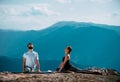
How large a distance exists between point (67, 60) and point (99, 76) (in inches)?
59.0

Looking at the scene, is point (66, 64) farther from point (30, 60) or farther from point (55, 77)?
point (30, 60)

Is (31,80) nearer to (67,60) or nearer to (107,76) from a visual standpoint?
(67,60)

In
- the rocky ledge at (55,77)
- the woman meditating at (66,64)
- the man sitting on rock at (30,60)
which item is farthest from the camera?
the woman meditating at (66,64)

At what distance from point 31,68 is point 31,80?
4.73ft

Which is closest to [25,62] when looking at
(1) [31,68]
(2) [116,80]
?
(1) [31,68]

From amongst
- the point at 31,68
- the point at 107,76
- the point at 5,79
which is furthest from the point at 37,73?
the point at 107,76

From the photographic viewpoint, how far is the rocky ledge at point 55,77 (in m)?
16.1

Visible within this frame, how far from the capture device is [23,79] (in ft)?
52.7

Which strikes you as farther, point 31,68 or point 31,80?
point 31,68

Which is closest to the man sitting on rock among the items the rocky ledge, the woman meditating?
the rocky ledge

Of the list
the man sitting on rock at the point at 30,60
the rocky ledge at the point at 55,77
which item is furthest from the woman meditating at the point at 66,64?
the man sitting on rock at the point at 30,60

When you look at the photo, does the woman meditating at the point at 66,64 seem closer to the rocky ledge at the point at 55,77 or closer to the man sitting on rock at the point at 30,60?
the rocky ledge at the point at 55,77

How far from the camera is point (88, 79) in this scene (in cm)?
1683

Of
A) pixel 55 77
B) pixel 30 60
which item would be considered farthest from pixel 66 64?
pixel 30 60
